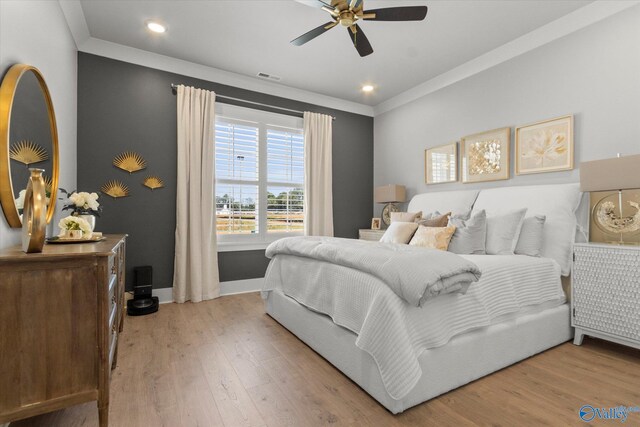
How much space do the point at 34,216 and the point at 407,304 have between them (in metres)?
1.76

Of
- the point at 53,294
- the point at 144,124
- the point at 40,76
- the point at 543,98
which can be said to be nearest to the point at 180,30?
the point at 144,124

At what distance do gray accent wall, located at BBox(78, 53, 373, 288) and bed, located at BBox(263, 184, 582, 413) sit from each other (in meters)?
1.55

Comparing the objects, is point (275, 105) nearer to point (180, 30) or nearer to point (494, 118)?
point (180, 30)

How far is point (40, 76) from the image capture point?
199cm

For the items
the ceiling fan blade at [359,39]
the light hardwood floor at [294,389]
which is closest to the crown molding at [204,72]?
the ceiling fan blade at [359,39]

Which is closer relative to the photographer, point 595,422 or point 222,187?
point 595,422

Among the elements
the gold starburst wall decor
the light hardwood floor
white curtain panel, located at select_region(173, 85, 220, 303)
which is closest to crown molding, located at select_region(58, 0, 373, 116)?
white curtain panel, located at select_region(173, 85, 220, 303)

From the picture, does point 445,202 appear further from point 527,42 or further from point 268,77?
point 268,77

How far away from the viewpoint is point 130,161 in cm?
348

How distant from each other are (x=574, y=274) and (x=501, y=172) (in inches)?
52.2

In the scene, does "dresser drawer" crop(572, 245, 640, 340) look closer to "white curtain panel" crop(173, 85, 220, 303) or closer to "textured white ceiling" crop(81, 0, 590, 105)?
"textured white ceiling" crop(81, 0, 590, 105)

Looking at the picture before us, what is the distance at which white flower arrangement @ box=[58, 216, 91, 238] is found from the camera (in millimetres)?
1814

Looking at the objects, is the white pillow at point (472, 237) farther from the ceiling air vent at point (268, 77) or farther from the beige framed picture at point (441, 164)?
the ceiling air vent at point (268, 77)

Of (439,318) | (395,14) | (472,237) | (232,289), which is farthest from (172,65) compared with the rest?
(439,318)
